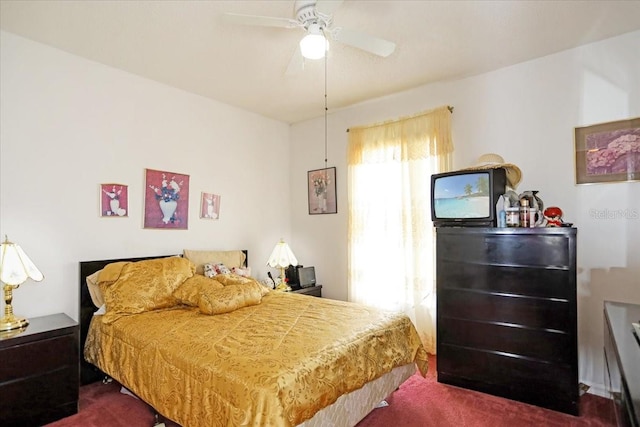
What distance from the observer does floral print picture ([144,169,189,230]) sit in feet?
10.7

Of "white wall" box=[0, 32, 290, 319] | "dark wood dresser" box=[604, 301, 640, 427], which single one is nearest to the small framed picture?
"white wall" box=[0, 32, 290, 319]

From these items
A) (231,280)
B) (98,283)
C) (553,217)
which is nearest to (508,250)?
(553,217)

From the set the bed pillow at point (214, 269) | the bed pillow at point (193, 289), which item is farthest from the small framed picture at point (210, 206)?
the bed pillow at point (193, 289)

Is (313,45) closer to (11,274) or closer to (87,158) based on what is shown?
(87,158)

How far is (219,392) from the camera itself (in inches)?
63.6

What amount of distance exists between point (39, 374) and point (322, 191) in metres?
3.14

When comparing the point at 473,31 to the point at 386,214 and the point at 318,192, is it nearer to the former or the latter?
the point at 386,214

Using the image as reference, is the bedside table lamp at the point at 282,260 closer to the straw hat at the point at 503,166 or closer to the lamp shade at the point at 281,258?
the lamp shade at the point at 281,258

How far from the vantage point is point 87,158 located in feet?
9.45

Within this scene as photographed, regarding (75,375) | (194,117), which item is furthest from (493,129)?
(75,375)

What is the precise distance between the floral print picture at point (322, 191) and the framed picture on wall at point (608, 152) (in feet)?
8.04

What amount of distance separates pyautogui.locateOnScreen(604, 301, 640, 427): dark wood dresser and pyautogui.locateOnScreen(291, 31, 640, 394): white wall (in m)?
0.80

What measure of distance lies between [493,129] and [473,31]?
0.98 metres

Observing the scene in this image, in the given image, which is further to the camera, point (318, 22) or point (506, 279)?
point (506, 279)
